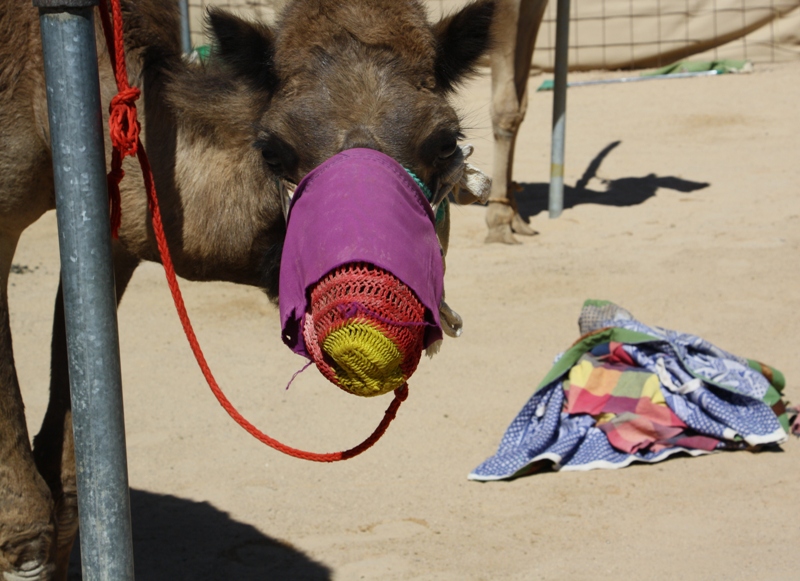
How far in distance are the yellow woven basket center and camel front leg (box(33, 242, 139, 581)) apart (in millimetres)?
1448

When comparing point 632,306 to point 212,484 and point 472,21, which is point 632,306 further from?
point 472,21

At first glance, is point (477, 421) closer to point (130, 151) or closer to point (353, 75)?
point (353, 75)

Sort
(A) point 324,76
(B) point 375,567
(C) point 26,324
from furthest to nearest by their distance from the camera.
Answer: (C) point 26,324
(B) point 375,567
(A) point 324,76

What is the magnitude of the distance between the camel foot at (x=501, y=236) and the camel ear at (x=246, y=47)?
5.68m

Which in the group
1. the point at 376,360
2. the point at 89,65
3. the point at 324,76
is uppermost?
the point at 89,65

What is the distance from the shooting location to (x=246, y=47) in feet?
8.95

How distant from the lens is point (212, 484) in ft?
15.1

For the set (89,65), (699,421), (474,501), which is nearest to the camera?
(89,65)

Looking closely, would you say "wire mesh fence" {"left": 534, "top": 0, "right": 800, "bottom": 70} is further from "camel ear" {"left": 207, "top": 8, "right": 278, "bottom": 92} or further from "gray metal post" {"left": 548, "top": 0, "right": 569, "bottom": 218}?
"camel ear" {"left": 207, "top": 8, "right": 278, "bottom": 92}

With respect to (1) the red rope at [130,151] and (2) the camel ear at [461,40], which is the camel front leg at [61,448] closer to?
(1) the red rope at [130,151]

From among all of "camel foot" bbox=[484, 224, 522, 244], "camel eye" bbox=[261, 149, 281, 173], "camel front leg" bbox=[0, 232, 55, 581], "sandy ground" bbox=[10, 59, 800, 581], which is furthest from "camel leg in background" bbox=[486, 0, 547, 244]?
"camel front leg" bbox=[0, 232, 55, 581]

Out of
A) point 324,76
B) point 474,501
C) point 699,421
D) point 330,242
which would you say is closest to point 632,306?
point 699,421

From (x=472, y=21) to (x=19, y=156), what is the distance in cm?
133

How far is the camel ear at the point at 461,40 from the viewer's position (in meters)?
2.83
